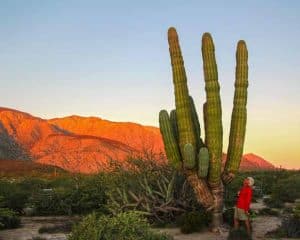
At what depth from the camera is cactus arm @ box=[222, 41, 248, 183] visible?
15633 millimetres

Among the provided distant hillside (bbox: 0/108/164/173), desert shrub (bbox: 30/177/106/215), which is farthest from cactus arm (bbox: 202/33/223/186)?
distant hillside (bbox: 0/108/164/173)

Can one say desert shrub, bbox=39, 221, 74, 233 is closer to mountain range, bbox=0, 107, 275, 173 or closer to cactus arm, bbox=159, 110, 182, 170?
cactus arm, bbox=159, 110, 182, 170

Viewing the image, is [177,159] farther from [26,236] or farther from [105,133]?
[105,133]

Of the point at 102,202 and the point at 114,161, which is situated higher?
the point at 114,161

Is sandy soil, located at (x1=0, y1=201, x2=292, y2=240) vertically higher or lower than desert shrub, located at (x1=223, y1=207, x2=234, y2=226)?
lower

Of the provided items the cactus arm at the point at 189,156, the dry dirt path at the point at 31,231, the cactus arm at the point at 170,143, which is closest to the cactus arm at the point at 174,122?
the cactus arm at the point at 170,143

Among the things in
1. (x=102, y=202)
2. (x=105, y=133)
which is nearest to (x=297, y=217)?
(x=102, y=202)

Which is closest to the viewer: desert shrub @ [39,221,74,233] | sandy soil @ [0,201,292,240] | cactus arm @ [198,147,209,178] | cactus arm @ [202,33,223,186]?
sandy soil @ [0,201,292,240]

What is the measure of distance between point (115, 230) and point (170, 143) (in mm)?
6073

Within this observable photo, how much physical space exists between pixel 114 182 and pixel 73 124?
15258 centimetres

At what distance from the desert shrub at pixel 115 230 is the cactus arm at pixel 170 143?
5547 mm

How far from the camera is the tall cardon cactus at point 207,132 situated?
1536 centimetres

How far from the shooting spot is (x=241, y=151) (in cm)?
1578

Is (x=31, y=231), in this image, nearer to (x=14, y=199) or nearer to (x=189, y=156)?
(x=14, y=199)
